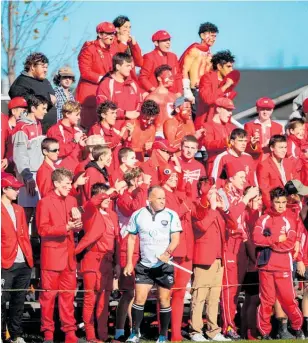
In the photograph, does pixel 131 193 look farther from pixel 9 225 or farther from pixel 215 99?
pixel 215 99

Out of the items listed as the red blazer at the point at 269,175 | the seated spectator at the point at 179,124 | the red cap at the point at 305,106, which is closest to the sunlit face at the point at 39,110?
the seated spectator at the point at 179,124

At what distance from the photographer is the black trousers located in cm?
1496

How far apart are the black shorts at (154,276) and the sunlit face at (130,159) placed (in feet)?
6.09

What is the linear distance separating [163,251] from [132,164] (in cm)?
180

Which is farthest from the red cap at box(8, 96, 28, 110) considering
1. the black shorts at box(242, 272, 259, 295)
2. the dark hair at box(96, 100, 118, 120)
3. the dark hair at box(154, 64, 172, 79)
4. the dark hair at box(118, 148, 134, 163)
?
the black shorts at box(242, 272, 259, 295)

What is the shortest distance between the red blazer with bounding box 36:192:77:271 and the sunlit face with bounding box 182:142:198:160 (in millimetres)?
1978

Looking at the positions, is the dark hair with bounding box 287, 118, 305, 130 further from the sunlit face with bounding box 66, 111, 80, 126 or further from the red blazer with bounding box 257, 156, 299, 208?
the sunlit face with bounding box 66, 111, 80, 126

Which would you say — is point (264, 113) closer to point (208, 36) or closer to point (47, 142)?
point (208, 36)

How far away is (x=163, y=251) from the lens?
14.8m

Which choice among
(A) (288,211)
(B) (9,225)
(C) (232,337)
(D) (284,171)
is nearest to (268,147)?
(D) (284,171)

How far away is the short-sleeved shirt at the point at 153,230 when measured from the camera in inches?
581

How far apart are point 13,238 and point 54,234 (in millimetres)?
476

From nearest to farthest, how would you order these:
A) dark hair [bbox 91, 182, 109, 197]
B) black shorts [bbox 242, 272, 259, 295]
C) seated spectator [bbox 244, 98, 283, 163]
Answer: dark hair [bbox 91, 182, 109, 197], black shorts [bbox 242, 272, 259, 295], seated spectator [bbox 244, 98, 283, 163]

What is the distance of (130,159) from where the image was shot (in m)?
16.2
